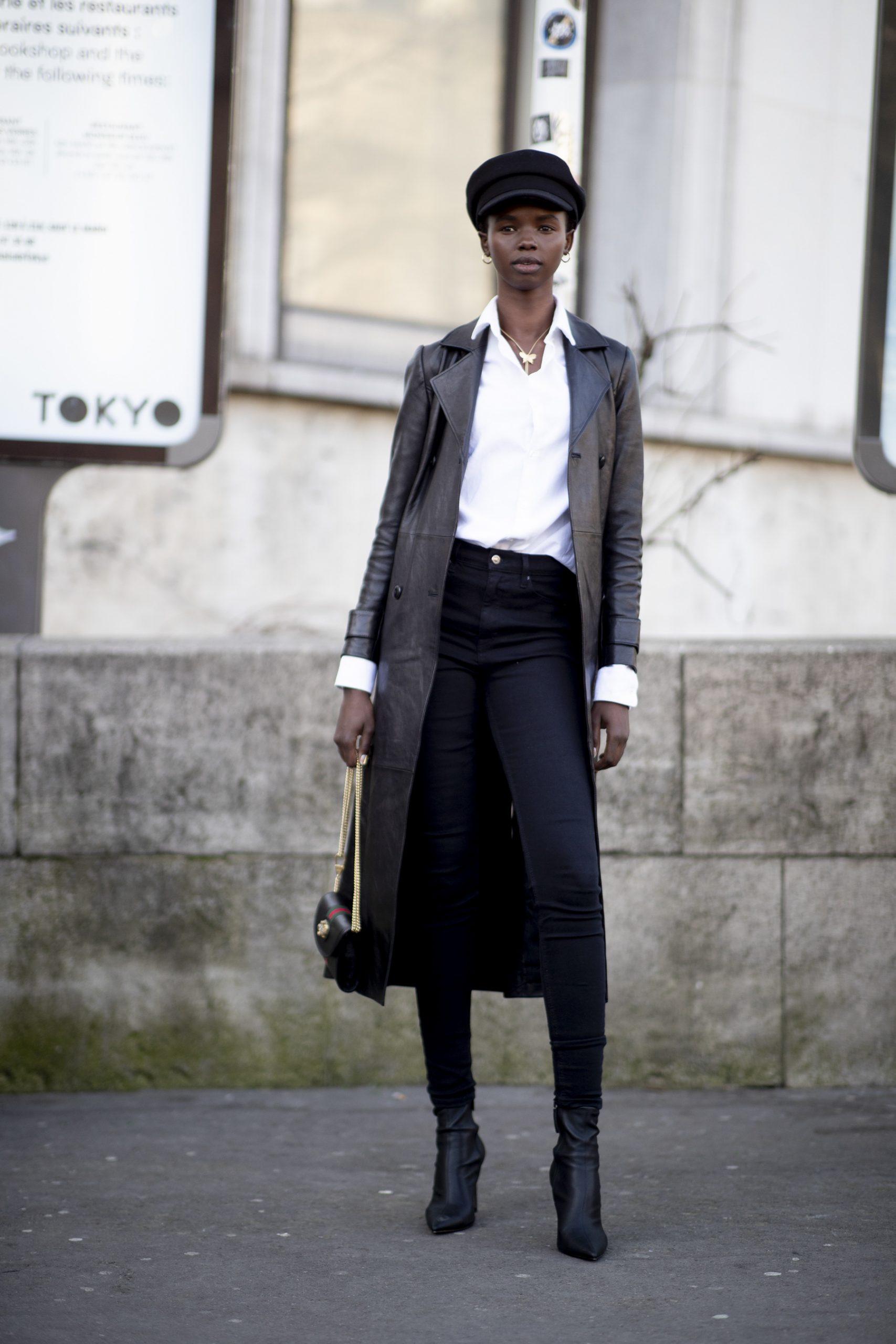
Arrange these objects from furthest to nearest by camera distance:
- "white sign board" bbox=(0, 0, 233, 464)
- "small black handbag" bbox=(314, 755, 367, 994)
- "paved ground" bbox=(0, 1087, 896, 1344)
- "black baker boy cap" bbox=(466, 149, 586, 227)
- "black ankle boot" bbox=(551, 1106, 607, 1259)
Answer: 1. "white sign board" bbox=(0, 0, 233, 464)
2. "small black handbag" bbox=(314, 755, 367, 994)
3. "black baker boy cap" bbox=(466, 149, 586, 227)
4. "black ankle boot" bbox=(551, 1106, 607, 1259)
5. "paved ground" bbox=(0, 1087, 896, 1344)

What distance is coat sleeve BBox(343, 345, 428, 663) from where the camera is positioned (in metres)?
3.43

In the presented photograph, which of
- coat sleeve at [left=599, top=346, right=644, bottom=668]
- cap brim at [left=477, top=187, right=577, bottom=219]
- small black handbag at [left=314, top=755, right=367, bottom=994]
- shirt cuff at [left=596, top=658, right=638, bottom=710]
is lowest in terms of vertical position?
small black handbag at [left=314, top=755, right=367, bottom=994]

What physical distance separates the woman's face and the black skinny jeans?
22.0 inches

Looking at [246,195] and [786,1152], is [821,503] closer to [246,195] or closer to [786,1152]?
[246,195]

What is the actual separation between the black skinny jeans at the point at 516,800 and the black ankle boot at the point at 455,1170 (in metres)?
0.04

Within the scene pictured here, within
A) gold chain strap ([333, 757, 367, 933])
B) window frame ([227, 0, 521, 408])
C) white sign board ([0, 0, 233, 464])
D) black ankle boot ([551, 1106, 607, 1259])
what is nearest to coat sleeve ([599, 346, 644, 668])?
gold chain strap ([333, 757, 367, 933])

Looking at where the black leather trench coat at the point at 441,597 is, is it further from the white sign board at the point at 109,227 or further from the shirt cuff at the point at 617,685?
the white sign board at the point at 109,227

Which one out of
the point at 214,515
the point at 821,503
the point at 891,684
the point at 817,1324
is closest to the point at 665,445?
the point at 821,503

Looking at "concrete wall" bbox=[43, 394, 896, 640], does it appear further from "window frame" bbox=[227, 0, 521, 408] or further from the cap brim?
the cap brim

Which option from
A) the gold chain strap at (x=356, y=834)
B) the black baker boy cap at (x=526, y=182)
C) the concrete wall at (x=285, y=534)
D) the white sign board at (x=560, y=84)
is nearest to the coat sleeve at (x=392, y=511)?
the gold chain strap at (x=356, y=834)

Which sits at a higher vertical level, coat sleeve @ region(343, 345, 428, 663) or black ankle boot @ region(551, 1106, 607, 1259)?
coat sleeve @ region(343, 345, 428, 663)

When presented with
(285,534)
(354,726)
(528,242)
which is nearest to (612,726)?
(354,726)

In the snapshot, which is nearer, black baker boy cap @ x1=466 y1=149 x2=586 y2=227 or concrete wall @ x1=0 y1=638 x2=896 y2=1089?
black baker boy cap @ x1=466 y1=149 x2=586 y2=227

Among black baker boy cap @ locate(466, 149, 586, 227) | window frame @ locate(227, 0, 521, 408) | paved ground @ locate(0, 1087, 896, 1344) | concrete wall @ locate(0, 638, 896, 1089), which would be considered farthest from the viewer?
window frame @ locate(227, 0, 521, 408)
